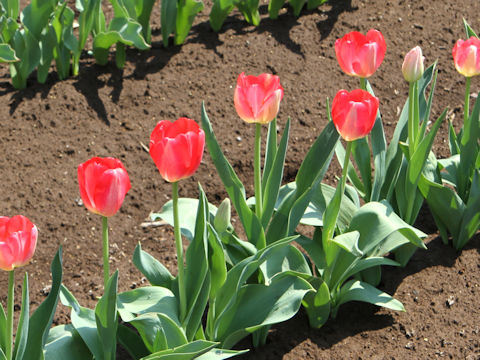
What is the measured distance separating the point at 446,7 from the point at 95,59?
185 cm

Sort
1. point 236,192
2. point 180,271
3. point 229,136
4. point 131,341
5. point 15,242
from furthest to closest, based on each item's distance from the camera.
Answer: point 229,136, point 236,192, point 131,341, point 180,271, point 15,242

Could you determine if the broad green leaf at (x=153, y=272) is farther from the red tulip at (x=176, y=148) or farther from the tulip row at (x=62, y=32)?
the tulip row at (x=62, y=32)

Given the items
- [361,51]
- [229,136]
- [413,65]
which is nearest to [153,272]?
[361,51]

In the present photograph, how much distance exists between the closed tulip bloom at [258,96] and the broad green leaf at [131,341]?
649 mm

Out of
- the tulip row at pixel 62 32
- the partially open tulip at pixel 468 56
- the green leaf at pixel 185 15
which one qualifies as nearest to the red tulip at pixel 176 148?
the partially open tulip at pixel 468 56

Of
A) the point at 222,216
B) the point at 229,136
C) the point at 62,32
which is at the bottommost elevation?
the point at 229,136

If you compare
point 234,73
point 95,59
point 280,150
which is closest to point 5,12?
point 95,59

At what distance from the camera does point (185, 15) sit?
3.73 m

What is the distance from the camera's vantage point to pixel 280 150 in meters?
2.22

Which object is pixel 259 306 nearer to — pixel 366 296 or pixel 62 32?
pixel 366 296

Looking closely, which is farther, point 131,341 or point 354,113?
point 131,341

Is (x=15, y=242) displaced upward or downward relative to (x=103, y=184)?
downward

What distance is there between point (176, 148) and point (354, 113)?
19.8 inches

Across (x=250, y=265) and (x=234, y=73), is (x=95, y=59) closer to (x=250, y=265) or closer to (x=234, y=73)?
(x=234, y=73)
